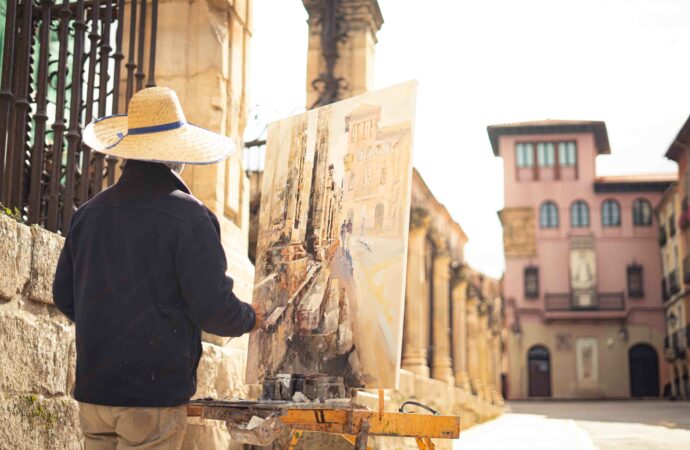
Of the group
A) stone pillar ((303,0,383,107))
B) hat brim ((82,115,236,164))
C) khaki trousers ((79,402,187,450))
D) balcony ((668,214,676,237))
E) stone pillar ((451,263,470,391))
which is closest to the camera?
khaki trousers ((79,402,187,450))

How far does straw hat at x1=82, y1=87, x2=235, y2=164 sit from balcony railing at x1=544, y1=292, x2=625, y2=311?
4857 centimetres

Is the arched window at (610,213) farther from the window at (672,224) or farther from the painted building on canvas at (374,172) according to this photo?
the painted building on canvas at (374,172)

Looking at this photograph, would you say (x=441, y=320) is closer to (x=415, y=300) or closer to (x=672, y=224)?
(x=415, y=300)

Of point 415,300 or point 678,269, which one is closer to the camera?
point 415,300

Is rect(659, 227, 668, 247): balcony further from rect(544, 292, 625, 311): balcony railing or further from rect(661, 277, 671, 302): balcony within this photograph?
rect(544, 292, 625, 311): balcony railing

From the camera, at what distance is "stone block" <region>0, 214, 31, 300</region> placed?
394 cm

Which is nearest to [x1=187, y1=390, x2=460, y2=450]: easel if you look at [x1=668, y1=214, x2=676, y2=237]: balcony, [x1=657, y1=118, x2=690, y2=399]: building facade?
[x1=657, y1=118, x2=690, y2=399]: building facade

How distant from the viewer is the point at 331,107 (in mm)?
4617

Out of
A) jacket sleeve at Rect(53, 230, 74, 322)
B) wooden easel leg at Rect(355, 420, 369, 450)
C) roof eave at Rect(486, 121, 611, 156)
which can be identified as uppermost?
roof eave at Rect(486, 121, 611, 156)

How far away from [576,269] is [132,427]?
4994 cm

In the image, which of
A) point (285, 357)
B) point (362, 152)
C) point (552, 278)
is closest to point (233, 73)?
point (362, 152)

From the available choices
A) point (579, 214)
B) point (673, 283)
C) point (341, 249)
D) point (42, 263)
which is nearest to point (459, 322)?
point (341, 249)

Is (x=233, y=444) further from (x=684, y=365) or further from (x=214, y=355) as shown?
(x=684, y=365)

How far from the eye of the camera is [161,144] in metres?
3.36
